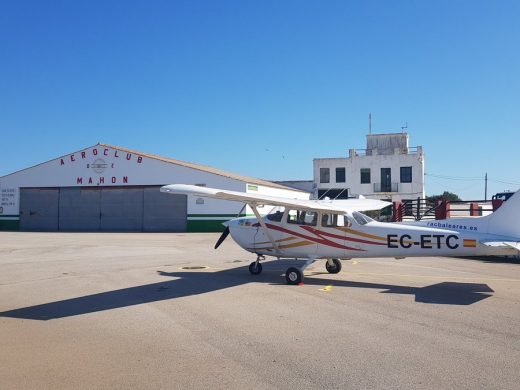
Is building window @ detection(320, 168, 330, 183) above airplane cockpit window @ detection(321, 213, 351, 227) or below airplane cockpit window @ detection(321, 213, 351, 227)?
above

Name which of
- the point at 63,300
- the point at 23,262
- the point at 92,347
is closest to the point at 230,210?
the point at 23,262

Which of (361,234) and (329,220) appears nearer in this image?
(361,234)

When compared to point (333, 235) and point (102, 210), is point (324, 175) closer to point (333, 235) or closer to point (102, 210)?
point (102, 210)

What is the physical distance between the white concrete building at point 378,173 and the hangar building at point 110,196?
57.2 ft

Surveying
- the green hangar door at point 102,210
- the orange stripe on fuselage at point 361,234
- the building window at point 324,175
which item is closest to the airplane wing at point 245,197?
the orange stripe on fuselage at point 361,234

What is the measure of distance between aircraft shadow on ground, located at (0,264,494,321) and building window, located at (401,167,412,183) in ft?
145

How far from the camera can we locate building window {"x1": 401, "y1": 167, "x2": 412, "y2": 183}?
5384cm

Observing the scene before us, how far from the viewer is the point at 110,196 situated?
3759 centimetres

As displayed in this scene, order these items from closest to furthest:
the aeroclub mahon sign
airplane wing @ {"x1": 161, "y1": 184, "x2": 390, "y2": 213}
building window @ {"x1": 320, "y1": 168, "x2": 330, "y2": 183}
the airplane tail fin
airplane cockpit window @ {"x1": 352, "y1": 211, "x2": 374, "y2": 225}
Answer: airplane wing @ {"x1": 161, "y1": 184, "x2": 390, "y2": 213} < the airplane tail fin < airplane cockpit window @ {"x1": 352, "y1": 211, "x2": 374, "y2": 225} < the aeroclub mahon sign < building window @ {"x1": 320, "y1": 168, "x2": 330, "y2": 183}

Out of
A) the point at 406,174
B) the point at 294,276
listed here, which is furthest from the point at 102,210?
the point at 406,174

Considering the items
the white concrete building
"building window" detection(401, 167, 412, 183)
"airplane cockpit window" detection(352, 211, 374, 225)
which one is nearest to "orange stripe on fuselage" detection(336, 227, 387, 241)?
"airplane cockpit window" detection(352, 211, 374, 225)

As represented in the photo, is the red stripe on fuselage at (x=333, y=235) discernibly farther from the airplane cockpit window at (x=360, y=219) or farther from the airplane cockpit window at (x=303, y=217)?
Answer: the airplane cockpit window at (x=360, y=219)

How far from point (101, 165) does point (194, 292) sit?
1190 inches

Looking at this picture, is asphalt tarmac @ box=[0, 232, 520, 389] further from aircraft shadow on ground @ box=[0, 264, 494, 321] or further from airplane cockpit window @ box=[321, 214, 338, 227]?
airplane cockpit window @ box=[321, 214, 338, 227]
